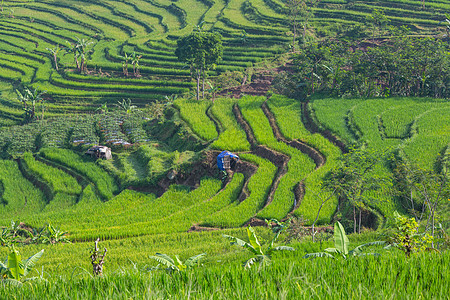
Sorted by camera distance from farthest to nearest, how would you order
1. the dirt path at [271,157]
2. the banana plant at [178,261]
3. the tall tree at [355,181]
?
the dirt path at [271,157] → the tall tree at [355,181] → the banana plant at [178,261]

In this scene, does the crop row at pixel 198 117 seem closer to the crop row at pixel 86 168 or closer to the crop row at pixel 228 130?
the crop row at pixel 228 130

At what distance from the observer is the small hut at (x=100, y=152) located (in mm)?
27531

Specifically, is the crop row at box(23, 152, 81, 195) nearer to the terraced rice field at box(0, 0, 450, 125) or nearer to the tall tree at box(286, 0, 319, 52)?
the terraced rice field at box(0, 0, 450, 125)

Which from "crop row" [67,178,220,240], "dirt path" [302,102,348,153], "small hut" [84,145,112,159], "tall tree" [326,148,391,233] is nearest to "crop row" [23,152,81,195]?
"small hut" [84,145,112,159]

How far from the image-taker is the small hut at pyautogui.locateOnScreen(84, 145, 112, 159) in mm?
27531

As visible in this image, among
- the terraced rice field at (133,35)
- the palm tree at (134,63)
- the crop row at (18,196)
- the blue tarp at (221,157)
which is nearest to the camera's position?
the crop row at (18,196)

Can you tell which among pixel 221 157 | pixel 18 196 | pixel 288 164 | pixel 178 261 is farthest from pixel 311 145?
pixel 178 261

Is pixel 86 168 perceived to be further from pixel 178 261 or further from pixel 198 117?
pixel 178 261

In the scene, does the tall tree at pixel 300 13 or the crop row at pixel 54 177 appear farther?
the tall tree at pixel 300 13

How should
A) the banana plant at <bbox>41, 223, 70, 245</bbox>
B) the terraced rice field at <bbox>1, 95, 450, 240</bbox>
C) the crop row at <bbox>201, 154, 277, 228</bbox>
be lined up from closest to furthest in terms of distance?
the banana plant at <bbox>41, 223, 70, 245</bbox> < the crop row at <bbox>201, 154, 277, 228</bbox> < the terraced rice field at <bbox>1, 95, 450, 240</bbox>

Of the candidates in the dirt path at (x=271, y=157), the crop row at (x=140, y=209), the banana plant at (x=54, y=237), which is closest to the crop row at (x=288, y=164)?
the dirt path at (x=271, y=157)

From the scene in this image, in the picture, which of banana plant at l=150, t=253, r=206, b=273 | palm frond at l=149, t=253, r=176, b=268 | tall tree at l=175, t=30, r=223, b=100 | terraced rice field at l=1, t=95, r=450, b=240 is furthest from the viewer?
tall tree at l=175, t=30, r=223, b=100

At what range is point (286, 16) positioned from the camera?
5412 centimetres

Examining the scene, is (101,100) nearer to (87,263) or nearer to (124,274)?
(87,263)
